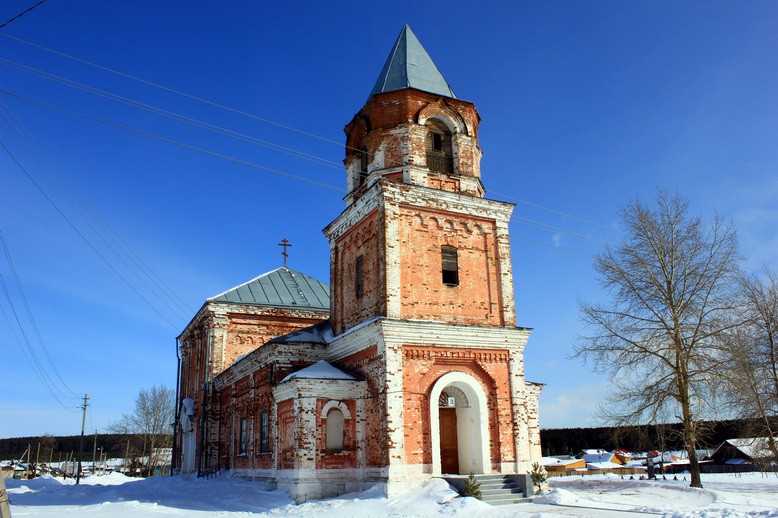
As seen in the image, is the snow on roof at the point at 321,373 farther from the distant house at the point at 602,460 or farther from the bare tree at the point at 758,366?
the distant house at the point at 602,460

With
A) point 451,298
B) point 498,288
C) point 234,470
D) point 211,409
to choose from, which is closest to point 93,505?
point 234,470

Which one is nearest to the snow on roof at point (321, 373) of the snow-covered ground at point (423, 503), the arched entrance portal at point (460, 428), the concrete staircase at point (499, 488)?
the arched entrance portal at point (460, 428)

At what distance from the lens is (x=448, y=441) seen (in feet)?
59.9

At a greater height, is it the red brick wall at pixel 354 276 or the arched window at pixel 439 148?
the arched window at pixel 439 148

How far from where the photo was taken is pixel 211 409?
26594 millimetres

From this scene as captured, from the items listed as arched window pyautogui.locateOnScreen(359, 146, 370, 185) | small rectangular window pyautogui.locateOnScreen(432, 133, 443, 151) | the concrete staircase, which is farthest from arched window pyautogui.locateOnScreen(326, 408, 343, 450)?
small rectangular window pyautogui.locateOnScreen(432, 133, 443, 151)

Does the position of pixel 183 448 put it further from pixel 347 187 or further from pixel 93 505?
pixel 347 187

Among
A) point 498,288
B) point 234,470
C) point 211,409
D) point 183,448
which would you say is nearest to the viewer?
point 498,288

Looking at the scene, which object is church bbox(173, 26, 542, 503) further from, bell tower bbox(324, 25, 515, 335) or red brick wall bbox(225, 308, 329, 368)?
red brick wall bbox(225, 308, 329, 368)

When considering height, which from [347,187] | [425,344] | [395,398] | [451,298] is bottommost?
[395,398]

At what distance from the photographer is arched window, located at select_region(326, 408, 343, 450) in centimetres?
1767

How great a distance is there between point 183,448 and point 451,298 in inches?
717

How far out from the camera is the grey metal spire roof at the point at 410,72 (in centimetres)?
1998

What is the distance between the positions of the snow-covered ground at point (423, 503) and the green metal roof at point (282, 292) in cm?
911
